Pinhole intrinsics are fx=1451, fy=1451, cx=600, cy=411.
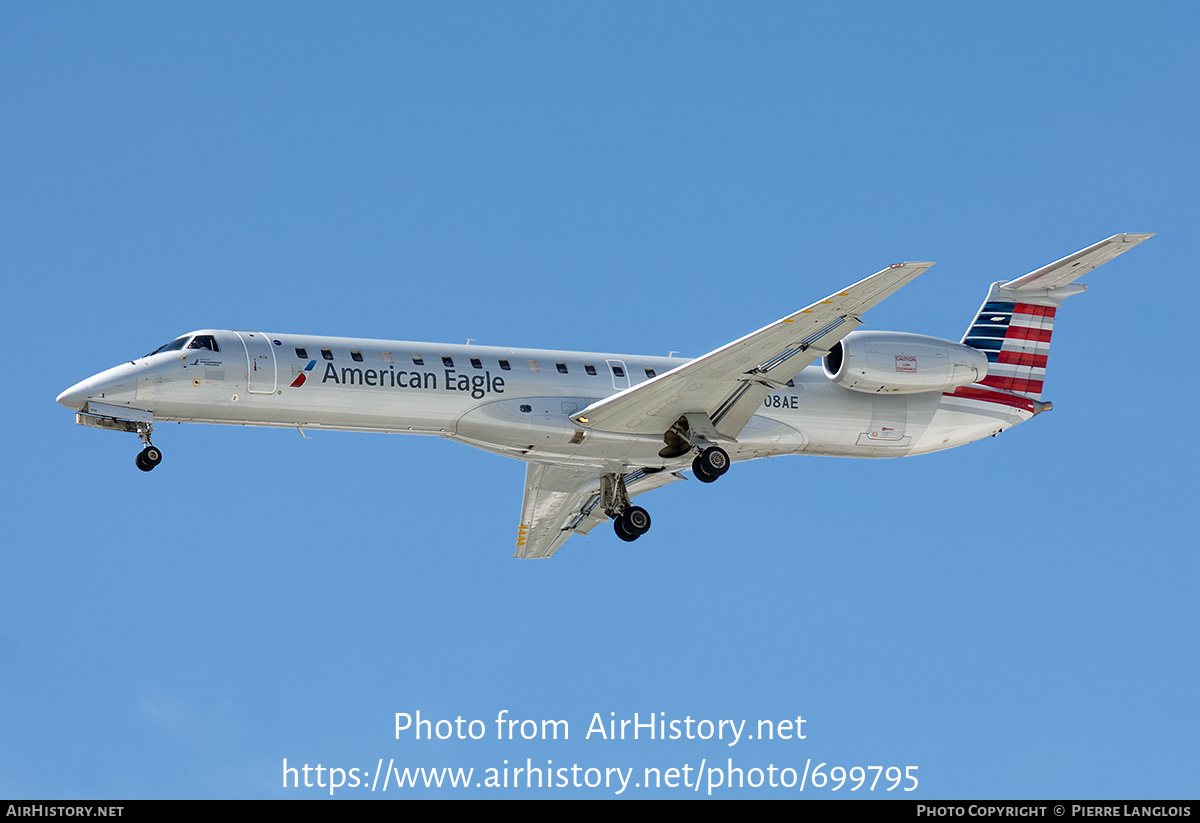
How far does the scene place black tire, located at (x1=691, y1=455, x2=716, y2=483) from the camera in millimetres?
27891

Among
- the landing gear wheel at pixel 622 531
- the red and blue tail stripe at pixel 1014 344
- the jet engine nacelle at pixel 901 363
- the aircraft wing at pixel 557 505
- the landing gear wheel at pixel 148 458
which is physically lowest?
Result: the landing gear wheel at pixel 148 458

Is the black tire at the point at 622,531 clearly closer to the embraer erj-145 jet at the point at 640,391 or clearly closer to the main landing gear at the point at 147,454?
the embraer erj-145 jet at the point at 640,391

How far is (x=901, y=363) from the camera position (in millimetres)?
28844

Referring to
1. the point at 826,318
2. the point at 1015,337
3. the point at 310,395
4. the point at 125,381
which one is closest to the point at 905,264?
the point at 826,318

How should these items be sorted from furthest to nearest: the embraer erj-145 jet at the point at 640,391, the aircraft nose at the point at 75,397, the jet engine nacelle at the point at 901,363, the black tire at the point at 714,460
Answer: the jet engine nacelle at the point at 901,363, the black tire at the point at 714,460, the embraer erj-145 jet at the point at 640,391, the aircraft nose at the point at 75,397

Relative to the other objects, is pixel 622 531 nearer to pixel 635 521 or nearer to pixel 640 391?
pixel 635 521

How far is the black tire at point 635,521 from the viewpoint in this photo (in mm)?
29938

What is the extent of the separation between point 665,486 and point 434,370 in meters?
7.12

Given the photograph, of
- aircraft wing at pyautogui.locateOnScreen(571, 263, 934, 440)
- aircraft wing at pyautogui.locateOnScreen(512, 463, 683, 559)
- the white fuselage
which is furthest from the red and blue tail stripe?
aircraft wing at pyautogui.locateOnScreen(512, 463, 683, 559)

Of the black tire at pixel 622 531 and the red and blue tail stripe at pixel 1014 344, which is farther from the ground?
the red and blue tail stripe at pixel 1014 344

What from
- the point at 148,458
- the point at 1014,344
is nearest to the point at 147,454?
the point at 148,458

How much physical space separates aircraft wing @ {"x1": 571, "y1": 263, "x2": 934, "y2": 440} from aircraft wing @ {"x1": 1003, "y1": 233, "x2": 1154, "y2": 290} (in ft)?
20.6

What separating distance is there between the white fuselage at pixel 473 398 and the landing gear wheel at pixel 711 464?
0.78m

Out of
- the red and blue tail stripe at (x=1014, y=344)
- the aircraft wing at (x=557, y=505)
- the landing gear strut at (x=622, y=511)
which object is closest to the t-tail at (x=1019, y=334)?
the red and blue tail stripe at (x=1014, y=344)
